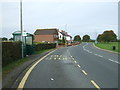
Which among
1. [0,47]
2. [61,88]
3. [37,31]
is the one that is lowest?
[61,88]

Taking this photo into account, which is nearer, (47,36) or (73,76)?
(73,76)

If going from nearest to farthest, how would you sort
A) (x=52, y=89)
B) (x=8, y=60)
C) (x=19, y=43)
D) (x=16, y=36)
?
(x=52, y=89), (x=8, y=60), (x=19, y=43), (x=16, y=36)

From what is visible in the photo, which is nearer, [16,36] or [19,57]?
[19,57]

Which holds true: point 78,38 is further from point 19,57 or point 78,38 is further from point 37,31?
point 19,57

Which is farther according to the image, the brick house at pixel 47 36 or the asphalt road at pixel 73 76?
the brick house at pixel 47 36

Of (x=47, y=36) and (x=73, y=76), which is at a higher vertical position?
(x=47, y=36)

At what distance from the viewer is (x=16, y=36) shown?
24.2 metres

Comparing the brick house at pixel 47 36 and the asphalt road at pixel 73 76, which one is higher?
the brick house at pixel 47 36

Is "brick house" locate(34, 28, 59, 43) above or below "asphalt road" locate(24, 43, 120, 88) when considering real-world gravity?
above

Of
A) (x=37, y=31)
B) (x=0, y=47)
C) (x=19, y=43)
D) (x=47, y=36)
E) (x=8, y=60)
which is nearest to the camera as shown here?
(x=0, y=47)

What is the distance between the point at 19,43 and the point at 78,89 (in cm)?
1284

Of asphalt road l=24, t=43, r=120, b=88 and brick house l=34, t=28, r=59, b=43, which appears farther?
brick house l=34, t=28, r=59, b=43

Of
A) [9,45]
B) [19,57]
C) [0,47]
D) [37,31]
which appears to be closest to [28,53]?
[19,57]

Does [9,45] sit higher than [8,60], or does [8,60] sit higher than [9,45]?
[9,45]
